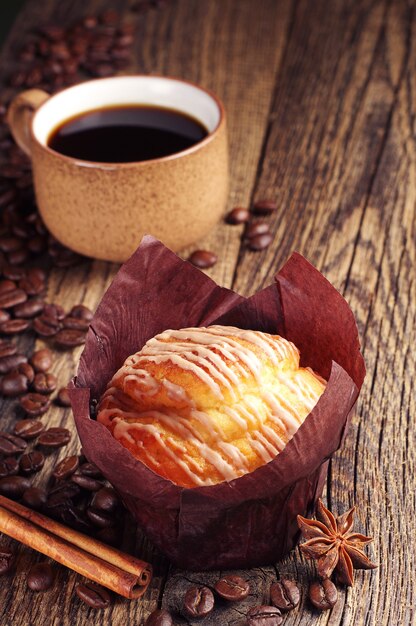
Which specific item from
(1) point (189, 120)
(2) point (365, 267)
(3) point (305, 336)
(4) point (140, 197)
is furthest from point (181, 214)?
(3) point (305, 336)

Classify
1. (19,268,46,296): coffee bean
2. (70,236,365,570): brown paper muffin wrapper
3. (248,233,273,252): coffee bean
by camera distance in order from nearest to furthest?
(70,236,365,570): brown paper muffin wrapper < (19,268,46,296): coffee bean < (248,233,273,252): coffee bean

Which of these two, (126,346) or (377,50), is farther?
(377,50)

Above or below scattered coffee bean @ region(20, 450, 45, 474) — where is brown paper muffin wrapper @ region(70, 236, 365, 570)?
above

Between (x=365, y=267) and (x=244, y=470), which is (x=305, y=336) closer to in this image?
(x=244, y=470)

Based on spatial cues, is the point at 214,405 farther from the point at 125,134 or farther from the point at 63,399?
the point at 125,134

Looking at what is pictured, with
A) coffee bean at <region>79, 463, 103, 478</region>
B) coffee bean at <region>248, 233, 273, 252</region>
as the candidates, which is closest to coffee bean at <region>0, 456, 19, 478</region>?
coffee bean at <region>79, 463, 103, 478</region>

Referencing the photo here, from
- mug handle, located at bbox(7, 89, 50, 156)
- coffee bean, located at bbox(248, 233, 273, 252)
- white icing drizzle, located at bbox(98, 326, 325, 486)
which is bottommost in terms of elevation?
coffee bean, located at bbox(248, 233, 273, 252)

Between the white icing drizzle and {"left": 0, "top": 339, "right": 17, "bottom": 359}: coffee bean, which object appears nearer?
the white icing drizzle

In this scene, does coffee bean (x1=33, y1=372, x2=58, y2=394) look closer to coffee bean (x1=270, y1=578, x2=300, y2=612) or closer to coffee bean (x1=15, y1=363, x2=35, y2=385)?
coffee bean (x1=15, y1=363, x2=35, y2=385)
